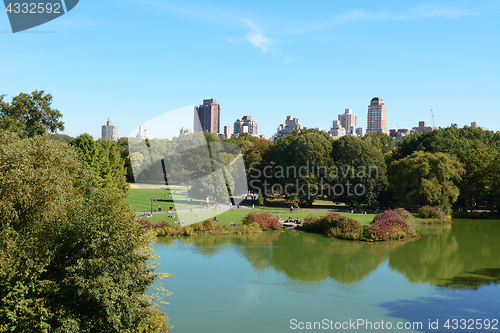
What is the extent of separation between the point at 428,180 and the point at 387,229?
45.8 ft

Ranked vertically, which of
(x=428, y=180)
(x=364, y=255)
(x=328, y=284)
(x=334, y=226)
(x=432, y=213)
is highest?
(x=428, y=180)

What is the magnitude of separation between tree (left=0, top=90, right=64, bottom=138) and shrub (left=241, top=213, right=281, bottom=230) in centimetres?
1927

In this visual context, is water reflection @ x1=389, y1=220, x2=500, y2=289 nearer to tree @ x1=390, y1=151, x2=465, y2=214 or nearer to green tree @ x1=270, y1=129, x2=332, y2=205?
tree @ x1=390, y1=151, x2=465, y2=214

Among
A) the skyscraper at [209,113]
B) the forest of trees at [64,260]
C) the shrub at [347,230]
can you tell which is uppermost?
the skyscraper at [209,113]

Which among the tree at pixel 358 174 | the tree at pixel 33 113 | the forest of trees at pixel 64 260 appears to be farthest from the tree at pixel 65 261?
the tree at pixel 358 174

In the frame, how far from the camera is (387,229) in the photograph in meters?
31.9

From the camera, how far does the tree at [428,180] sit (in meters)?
42.0

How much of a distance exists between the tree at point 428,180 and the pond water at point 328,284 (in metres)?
9.61

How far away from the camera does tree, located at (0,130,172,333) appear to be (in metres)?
10.1

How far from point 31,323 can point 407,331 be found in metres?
12.9

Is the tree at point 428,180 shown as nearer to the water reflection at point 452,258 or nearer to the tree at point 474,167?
the tree at point 474,167

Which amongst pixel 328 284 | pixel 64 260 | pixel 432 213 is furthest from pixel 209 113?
pixel 64 260

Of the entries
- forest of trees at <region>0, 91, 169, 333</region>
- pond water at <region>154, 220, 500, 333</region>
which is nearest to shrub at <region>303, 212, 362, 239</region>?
pond water at <region>154, 220, 500, 333</region>

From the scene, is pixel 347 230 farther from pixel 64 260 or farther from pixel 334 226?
pixel 64 260
